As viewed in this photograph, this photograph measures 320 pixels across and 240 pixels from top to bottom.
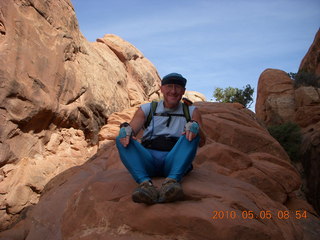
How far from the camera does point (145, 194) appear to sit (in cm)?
295

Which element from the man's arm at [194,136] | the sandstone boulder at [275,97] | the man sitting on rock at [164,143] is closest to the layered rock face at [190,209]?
the man sitting on rock at [164,143]

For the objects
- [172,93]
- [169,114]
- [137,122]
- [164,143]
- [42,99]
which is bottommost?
[164,143]

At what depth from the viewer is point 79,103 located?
9.63m

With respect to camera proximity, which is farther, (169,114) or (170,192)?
(169,114)

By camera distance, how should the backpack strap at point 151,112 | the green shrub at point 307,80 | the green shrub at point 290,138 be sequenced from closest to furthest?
the backpack strap at point 151,112
the green shrub at point 290,138
the green shrub at point 307,80

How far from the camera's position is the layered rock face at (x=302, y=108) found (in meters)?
12.5

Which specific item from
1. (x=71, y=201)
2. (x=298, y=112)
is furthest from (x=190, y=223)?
(x=298, y=112)

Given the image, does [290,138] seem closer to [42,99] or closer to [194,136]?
[42,99]

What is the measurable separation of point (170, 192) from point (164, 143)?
0.77 metres

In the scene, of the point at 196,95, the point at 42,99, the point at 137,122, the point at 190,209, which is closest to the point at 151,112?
the point at 137,122

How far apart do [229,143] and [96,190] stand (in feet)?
14.3

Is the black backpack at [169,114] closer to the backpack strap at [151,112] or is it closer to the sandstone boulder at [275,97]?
the backpack strap at [151,112]

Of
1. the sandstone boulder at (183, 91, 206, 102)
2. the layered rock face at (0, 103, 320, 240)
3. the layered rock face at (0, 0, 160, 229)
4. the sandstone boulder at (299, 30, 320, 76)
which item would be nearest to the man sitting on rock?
the layered rock face at (0, 103, 320, 240)

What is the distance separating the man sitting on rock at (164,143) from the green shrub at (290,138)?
12.3 meters
